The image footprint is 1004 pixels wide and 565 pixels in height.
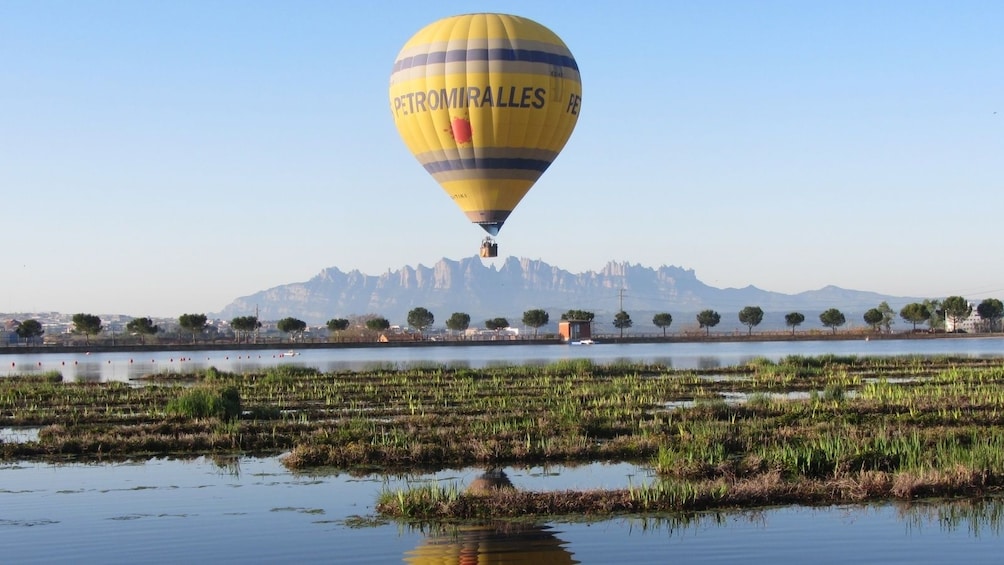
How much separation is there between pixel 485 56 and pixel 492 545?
33400 millimetres

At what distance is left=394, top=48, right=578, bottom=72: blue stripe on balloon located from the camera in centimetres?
5078

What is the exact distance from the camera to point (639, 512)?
21891mm

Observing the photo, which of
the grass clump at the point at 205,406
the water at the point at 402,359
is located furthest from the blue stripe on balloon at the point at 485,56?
the water at the point at 402,359

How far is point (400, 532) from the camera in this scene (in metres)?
21.0

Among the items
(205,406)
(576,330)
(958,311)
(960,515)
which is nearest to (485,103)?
(205,406)

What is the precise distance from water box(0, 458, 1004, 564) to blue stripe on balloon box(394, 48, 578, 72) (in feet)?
91.4

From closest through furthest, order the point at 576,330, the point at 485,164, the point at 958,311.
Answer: the point at 485,164, the point at 576,330, the point at 958,311

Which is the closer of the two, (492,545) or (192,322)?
(492,545)

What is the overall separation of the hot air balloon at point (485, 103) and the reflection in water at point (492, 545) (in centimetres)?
3147

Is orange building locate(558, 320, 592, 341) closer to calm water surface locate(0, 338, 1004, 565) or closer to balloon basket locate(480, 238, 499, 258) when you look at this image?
balloon basket locate(480, 238, 499, 258)

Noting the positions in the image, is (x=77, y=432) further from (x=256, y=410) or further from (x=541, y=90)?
(x=541, y=90)

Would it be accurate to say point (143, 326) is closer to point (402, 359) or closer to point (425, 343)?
point (425, 343)

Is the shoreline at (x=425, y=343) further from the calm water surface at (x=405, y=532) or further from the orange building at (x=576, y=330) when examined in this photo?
the calm water surface at (x=405, y=532)

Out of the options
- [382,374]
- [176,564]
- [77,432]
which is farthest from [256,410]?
[382,374]
